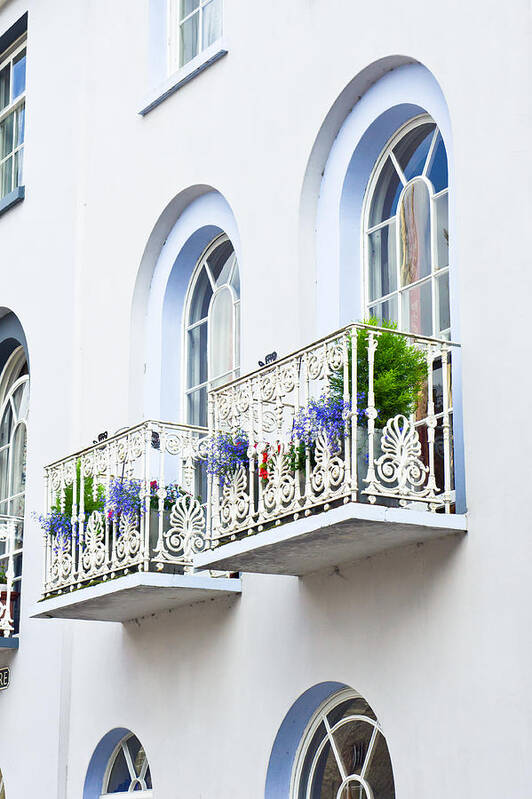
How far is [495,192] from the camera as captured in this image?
879 cm

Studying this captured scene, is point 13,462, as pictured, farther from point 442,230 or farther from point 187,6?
point 442,230

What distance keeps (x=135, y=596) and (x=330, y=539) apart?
2.54 metres

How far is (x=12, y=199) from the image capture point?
15.1 meters

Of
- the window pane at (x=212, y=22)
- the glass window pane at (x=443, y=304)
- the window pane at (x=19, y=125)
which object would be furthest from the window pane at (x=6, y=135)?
the glass window pane at (x=443, y=304)

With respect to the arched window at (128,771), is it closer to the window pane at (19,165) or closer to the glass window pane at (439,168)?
the glass window pane at (439,168)

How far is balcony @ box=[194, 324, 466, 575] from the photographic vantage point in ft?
27.9

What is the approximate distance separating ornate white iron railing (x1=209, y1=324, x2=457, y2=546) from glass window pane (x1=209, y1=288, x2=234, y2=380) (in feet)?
7.10

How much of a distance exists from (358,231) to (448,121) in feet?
4.14

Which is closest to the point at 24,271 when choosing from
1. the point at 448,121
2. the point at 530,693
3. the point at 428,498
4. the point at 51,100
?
the point at 51,100

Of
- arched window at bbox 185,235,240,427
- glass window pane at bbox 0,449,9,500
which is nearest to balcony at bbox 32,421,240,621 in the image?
arched window at bbox 185,235,240,427

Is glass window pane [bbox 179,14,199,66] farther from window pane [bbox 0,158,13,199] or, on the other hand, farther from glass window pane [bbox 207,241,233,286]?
window pane [bbox 0,158,13,199]

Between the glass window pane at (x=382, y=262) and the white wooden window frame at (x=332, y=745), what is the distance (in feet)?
9.35

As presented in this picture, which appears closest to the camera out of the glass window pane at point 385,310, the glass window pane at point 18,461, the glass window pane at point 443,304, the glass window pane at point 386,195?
the glass window pane at point 443,304

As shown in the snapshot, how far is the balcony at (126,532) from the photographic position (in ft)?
34.7
